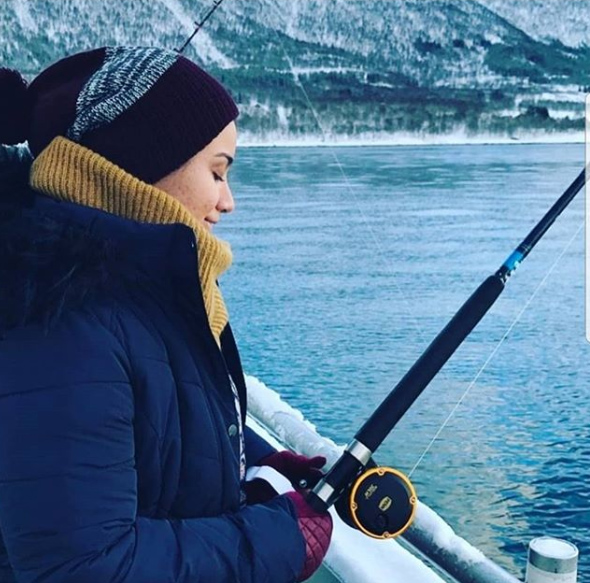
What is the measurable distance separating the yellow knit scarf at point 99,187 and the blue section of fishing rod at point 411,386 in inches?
13.3

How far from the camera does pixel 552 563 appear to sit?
A: 1431mm

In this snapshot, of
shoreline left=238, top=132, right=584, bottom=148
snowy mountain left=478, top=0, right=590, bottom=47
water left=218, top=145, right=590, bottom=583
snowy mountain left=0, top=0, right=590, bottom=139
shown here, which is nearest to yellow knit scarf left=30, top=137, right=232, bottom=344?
water left=218, top=145, right=590, bottom=583

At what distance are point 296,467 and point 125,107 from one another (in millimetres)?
552

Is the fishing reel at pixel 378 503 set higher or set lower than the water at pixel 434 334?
higher

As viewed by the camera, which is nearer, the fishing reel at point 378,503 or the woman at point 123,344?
the woman at point 123,344

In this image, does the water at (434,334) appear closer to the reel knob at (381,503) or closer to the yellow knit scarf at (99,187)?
the reel knob at (381,503)

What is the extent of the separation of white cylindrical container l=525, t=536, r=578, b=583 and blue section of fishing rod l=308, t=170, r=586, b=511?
0.40m

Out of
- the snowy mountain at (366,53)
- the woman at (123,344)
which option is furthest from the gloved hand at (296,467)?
the snowy mountain at (366,53)

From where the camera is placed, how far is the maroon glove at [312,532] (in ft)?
3.16

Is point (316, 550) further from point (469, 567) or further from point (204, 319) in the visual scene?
point (469, 567)

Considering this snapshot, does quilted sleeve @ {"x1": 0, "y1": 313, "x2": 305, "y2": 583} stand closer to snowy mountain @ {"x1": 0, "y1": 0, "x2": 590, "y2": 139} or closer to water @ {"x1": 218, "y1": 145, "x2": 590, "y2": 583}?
water @ {"x1": 218, "y1": 145, "x2": 590, "y2": 583}

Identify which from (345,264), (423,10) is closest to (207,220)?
(345,264)

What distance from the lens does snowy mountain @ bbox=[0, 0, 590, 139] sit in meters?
36.8

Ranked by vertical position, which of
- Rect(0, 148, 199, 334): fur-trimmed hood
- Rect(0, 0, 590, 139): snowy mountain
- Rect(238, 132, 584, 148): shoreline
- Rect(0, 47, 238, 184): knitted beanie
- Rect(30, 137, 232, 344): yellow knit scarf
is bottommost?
Rect(238, 132, 584, 148): shoreline
